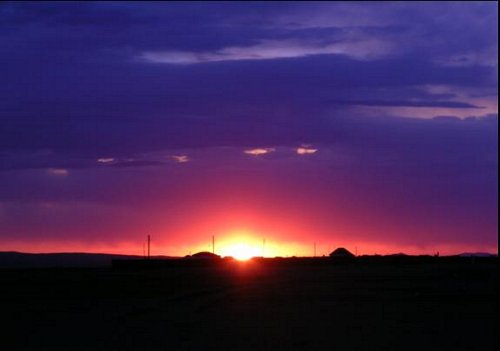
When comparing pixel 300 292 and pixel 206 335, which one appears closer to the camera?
pixel 206 335

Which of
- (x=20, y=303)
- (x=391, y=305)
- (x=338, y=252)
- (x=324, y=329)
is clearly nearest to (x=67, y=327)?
(x=324, y=329)

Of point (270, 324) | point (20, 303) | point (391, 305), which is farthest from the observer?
point (20, 303)

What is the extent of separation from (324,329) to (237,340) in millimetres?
3109

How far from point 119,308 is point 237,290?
1156 cm

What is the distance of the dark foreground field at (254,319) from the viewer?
70.4ft

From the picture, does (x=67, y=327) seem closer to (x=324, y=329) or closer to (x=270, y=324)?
(x=270, y=324)

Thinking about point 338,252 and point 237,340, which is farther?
point 338,252

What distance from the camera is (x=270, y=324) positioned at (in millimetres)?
25266

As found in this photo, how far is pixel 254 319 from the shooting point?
2698 centimetres

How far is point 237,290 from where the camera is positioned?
43125mm

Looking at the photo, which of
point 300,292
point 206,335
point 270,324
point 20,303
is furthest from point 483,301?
point 20,303

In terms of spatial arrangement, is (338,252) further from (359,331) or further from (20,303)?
(359,331)

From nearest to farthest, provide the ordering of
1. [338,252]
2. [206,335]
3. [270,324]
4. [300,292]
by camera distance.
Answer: [206,335] → [270,324] → [300,292] → [338,252]

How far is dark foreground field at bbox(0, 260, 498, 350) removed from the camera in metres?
21.5
